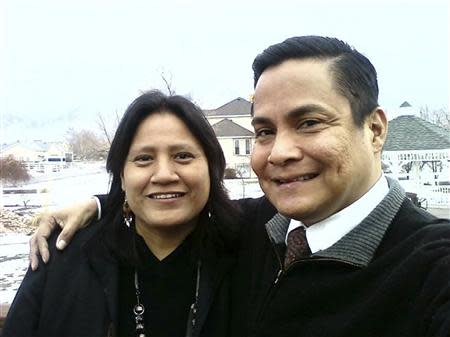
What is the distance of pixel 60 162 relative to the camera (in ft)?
77.9

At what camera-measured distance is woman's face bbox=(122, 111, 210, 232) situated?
1729 mm

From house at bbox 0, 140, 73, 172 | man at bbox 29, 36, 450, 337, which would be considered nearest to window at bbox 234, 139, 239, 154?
house at bbox 0, 140, 73, 172

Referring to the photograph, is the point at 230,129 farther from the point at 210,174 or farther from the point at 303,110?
the point at 303,110

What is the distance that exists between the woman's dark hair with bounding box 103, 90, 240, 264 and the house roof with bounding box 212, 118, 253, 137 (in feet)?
90.2

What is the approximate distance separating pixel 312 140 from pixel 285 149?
8 cm

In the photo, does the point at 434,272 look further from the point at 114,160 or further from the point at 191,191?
the point at 114,160

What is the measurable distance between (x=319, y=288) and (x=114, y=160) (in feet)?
3.28

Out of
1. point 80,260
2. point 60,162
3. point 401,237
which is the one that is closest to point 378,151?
point 401,237

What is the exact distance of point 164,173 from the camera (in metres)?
1.70

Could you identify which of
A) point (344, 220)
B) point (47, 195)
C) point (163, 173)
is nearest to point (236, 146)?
point (47, 195)

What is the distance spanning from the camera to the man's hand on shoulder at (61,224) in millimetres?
1791

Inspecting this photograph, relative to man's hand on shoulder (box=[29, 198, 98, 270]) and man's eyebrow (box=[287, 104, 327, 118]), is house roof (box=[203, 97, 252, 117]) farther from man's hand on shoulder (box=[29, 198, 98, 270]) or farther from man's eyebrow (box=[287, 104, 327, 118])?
man's eyebrow (box=[287, 104, 327, 118])

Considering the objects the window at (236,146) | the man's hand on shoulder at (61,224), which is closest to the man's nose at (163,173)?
the man's hand on shoulder at (61,224)

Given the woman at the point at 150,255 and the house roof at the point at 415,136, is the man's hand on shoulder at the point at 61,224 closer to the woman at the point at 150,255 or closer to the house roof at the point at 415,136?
the woman at the point at 150,255
